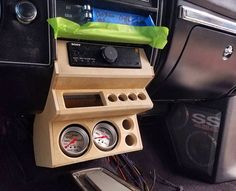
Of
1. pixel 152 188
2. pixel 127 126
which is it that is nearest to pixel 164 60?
pixel 127 126

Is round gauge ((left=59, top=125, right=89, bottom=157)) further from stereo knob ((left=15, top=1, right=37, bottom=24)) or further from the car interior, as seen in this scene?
stereo knob ((left=15, top=1, right=37, bottom=24))

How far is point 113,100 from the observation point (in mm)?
720

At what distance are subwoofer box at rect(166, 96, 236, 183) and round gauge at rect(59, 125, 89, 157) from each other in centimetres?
60

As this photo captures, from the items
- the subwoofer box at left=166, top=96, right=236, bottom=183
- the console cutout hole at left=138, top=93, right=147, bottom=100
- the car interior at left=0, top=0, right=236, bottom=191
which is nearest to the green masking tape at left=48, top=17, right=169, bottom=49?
Result: the car interior at left=0, top=0, right=236, bottom=191

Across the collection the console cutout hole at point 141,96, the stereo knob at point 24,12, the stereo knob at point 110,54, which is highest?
the stereo knob at point 24,12

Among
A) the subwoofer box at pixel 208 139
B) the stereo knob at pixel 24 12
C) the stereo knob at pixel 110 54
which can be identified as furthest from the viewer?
the subwoofer box at pixel 208 139

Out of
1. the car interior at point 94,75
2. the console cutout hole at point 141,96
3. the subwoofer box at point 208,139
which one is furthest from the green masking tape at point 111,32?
the subwoofer box at point 208,139

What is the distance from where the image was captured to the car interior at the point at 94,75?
594 mm

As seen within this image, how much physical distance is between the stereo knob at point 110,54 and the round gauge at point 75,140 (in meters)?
0.19

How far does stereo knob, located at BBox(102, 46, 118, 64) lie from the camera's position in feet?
2.18

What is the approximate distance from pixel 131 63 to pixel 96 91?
103 mm

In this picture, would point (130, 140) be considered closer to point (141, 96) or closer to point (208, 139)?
point (141, 96)

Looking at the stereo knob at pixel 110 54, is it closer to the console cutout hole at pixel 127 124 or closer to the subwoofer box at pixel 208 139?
the console cutout hole at pixel 127 124

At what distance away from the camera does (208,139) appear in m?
1.18
